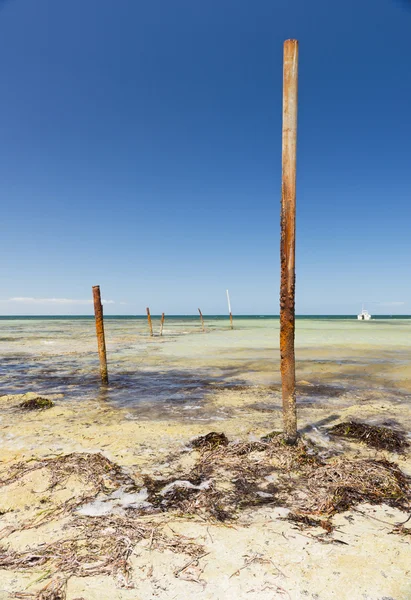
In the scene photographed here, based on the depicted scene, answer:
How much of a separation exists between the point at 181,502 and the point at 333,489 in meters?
1.88

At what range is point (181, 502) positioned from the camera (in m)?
Answer: 4.10

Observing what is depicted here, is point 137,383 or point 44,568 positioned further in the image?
point 137,383

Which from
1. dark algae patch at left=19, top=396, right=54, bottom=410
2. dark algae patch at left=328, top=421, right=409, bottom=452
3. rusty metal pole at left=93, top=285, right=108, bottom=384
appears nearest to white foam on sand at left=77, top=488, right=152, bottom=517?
dark algae patch at left=328, top=421, right=409, bottom=452

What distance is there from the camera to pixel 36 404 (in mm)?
8758

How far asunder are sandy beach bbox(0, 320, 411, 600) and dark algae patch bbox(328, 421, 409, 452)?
0.51 ft

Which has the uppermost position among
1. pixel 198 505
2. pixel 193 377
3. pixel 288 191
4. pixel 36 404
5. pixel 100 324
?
pixel 288 191

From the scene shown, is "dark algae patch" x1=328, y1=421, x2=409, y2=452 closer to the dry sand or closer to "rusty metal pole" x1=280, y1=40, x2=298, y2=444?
the dry sand

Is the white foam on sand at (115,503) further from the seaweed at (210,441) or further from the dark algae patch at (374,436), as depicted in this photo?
the dark algae patch at (374,436)

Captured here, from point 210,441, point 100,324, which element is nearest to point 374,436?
point 210,441

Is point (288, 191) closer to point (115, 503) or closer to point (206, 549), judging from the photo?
point (206, 549)

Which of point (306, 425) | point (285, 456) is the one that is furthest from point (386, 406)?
point (285, 456)

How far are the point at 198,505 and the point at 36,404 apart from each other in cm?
631

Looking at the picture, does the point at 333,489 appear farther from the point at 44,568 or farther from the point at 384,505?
the point at 44,568

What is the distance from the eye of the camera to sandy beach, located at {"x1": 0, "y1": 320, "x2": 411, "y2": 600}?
2.88 meters
